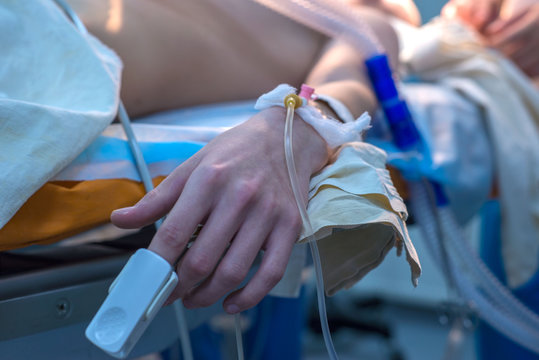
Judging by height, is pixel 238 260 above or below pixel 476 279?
above

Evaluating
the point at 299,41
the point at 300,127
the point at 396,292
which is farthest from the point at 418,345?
the point at 300,127

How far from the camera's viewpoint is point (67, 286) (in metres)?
0.49

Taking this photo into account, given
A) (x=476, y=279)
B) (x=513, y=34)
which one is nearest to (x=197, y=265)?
(x=476, y=279)

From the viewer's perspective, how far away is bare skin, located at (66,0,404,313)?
365 mm

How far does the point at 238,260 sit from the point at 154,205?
78 millimetres

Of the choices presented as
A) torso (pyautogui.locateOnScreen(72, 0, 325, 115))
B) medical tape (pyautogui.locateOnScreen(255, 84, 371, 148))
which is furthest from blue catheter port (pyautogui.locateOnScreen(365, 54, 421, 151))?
medical tape (pyautogui.locateOnScreen(255, 84, 371, 148))

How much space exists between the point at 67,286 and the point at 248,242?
8.9 inches

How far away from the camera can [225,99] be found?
2.65 ft

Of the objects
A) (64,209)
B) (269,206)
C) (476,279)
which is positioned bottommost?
(476,279)

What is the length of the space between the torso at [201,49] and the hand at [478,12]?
1.57 ft

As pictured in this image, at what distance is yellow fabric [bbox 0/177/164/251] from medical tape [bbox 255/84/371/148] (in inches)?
6.1

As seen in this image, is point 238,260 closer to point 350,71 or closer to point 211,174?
point 211,174

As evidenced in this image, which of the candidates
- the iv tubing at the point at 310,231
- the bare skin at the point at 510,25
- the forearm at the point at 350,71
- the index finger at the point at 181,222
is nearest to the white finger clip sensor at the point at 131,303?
the index finger at the point at 181,222

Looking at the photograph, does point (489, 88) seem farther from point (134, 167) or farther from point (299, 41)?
point (134, 167)
